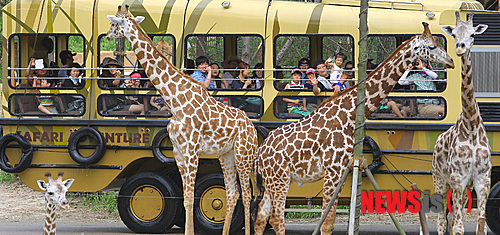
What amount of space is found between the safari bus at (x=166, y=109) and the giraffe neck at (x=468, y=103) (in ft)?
5.49

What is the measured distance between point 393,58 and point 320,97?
78.8 inches

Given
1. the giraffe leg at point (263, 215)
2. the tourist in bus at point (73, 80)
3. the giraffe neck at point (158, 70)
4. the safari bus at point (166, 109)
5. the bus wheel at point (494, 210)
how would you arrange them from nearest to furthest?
the giraffe leg at point (263, 215)
the giraffe neck at point (158, 70)
the bus wheel at point (494, 210)
the safari bus at point (166, 109)
the tourist in bus at point (73, 80)

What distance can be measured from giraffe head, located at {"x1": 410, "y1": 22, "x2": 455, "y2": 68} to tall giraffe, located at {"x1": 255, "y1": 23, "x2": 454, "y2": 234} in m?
0.01

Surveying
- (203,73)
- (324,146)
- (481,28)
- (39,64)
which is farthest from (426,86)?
(39,64)

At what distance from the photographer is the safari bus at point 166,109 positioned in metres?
9.84

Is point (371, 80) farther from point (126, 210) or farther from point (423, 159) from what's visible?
point (126, 210)

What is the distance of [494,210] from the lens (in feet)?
32.3

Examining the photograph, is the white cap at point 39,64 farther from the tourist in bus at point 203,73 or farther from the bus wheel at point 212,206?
the bus wheel at point 212,206

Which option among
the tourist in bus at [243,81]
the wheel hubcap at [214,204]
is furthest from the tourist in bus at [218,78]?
the wheel hubcap at [214,204]

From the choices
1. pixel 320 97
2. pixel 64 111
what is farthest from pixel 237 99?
pixel 64 111

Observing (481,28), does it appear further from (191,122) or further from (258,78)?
(191,122)

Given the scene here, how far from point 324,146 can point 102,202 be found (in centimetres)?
692

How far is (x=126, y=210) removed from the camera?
10391 millimetres

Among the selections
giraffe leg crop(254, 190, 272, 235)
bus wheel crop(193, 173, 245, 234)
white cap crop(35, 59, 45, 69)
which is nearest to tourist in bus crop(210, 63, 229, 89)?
bus wheel crop(193, 173, 245, 234)
